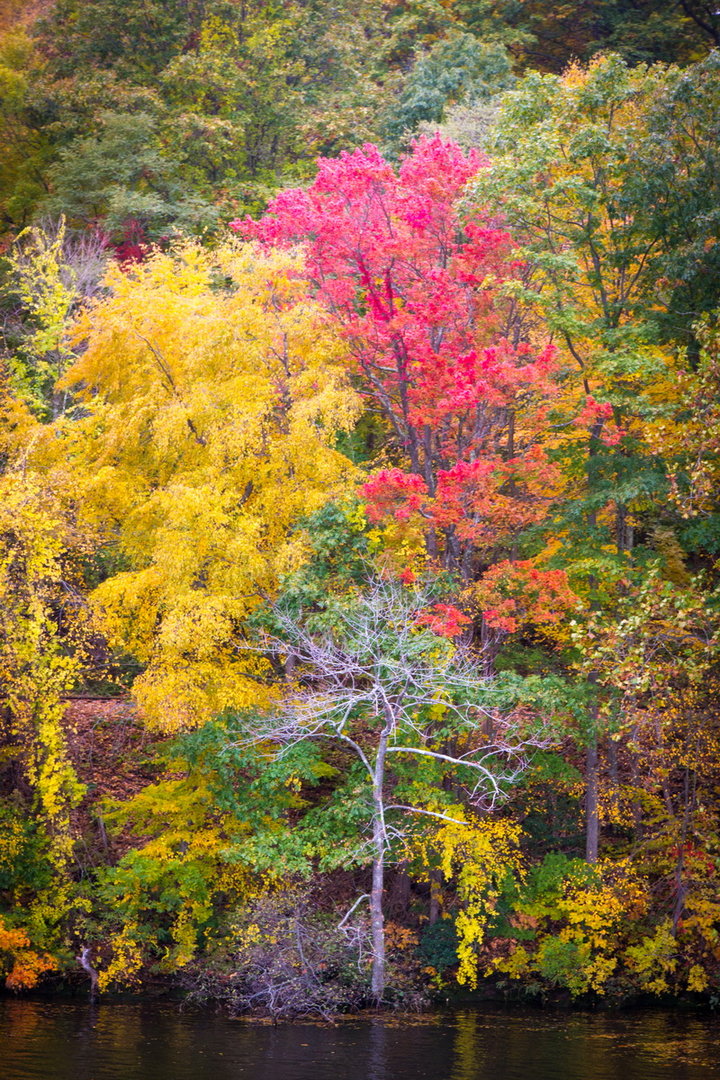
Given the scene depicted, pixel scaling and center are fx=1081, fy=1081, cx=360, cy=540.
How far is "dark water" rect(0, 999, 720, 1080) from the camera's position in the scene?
15164 millimetres

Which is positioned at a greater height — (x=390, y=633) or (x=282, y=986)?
(x=390, y=633)

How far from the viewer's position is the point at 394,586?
20.6 meters

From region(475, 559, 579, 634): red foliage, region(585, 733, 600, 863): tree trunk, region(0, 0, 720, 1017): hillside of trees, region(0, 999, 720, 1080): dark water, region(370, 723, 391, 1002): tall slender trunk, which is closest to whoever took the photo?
region(0, 999, 720, 1080): dark water

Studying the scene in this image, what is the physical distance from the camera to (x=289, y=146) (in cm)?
3775

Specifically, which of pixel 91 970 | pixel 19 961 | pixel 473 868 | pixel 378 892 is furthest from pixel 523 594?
pixel 19 961

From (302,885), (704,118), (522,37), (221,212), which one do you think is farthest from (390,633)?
(522,37)

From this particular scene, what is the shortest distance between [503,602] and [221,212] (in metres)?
18.3

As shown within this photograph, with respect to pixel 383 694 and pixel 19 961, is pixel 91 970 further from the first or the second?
pixel 383 694

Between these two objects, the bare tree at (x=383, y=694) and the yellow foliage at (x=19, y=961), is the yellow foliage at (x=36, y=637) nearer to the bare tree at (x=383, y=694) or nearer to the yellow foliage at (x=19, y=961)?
the yellow foliage at (x=19, y=961)

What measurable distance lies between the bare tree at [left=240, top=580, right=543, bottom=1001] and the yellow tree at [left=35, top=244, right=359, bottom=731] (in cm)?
105

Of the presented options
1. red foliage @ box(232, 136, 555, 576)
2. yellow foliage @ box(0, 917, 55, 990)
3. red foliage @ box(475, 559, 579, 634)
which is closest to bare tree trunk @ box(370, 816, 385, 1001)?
red foliage @ box(475, 559, 579, 634)

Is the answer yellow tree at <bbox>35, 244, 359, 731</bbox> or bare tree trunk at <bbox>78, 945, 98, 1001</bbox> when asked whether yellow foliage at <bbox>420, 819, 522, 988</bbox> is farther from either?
bare tree trunk at <bbox>78, 945, 98, 1001</bbox>

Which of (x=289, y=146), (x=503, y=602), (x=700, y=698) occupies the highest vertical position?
(x=289, y=146)

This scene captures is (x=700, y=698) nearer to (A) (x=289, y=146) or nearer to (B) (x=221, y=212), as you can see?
(B) (x=221, y=212)
